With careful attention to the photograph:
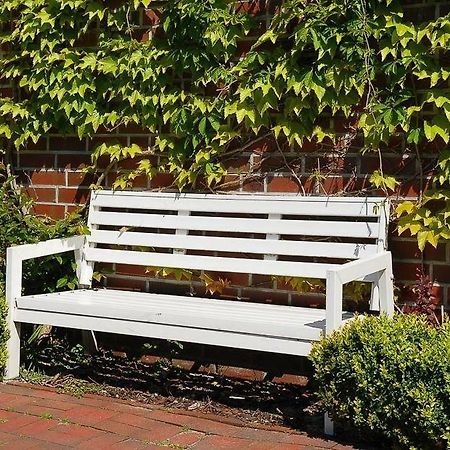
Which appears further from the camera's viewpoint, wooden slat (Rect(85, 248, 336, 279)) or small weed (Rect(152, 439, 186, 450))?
wooden slat (Rect(85, 248, 336, 279))

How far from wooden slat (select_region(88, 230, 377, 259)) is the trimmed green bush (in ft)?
2.56

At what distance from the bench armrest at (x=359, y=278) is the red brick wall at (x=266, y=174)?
0.30 meters

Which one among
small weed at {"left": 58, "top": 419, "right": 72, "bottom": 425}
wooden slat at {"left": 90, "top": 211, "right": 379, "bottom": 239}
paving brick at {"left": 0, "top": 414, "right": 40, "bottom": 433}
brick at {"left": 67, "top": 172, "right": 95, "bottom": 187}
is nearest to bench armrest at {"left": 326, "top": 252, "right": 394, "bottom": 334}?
wooden slat at {"left": 90, "top": 211, "right": 379, "bottom": 239}

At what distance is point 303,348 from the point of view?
12.1 feet

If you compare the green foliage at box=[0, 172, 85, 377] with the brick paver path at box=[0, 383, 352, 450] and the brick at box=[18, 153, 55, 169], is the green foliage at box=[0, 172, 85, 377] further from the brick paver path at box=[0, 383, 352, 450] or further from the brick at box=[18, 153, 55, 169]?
the brick paver path at box=[0, 383, 352, 450]

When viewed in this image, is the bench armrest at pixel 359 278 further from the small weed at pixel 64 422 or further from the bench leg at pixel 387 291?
the small weed at pixel 64 422

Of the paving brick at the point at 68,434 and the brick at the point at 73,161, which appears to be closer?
the paving brick at the point at 68,434

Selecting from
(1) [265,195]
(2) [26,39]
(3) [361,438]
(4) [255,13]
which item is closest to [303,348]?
(3) [361,438]

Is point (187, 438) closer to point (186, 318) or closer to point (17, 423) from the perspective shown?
point (186, 318)

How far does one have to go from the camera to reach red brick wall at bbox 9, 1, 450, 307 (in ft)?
14.1

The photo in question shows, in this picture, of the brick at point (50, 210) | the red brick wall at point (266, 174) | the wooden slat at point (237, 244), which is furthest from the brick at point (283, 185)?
the brick at point (50, 210)

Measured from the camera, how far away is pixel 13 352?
4.46 metres

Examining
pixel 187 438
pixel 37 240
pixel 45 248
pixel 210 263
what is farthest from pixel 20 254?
pixel 187 438

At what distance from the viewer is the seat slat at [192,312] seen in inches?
149
